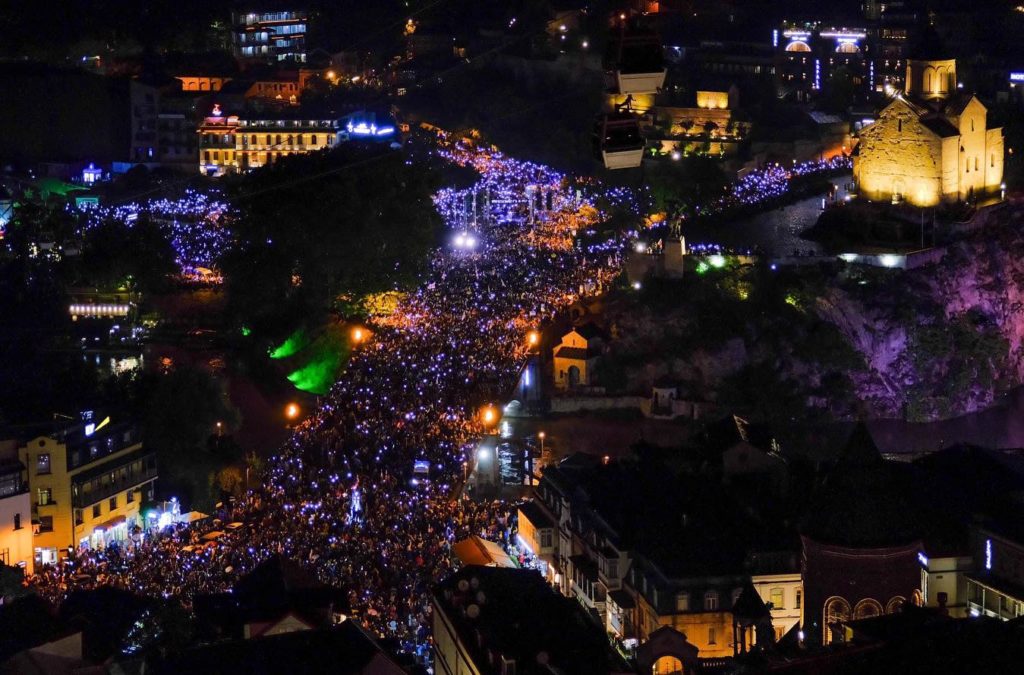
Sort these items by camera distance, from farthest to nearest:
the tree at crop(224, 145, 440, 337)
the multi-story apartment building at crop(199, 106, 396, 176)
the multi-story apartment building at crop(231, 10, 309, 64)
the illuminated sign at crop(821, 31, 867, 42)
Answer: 1. the multi-story apartment building at crop(231, 10, 309, 64)
2. the illuminated sign at crop(821, 31, 867, 42)
3. the multi-story apartment building at crop(199, 106, 396, 176)
4. the tree at crop(224, 145, 440, 337)

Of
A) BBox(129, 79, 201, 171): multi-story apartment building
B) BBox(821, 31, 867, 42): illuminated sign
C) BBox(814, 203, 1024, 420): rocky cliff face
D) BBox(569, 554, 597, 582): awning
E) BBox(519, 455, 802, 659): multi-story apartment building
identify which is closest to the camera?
BBox(519, 455, 802, 659): multi-story apartment building

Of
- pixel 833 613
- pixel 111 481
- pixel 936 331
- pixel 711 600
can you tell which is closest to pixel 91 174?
pixel 936 331

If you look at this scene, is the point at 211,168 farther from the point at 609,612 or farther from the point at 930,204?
the point at 609,612

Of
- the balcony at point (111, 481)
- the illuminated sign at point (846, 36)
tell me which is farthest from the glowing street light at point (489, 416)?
the illuminated sign at point (846, 36)

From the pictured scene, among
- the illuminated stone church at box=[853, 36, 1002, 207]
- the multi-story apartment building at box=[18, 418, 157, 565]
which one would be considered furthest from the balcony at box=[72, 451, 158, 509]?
the illuminated stone church at box=[853, 36, 1002, 207]

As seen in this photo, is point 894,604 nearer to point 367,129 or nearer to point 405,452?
point 405,452

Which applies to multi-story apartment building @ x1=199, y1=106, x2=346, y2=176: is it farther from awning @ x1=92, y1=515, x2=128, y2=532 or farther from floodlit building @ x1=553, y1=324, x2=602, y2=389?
awning @ x1=92, y1=515, x2=128, y2=532

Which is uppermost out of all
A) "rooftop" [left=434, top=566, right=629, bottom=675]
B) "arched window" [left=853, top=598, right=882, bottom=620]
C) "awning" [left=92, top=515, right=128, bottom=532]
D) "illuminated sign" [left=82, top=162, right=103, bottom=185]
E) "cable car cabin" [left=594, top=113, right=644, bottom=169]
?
"cable car cabin" [left=594, top=113, right=644, bottom=169]

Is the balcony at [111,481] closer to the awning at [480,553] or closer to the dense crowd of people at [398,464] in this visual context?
the dense crowd of people at [398,464]
